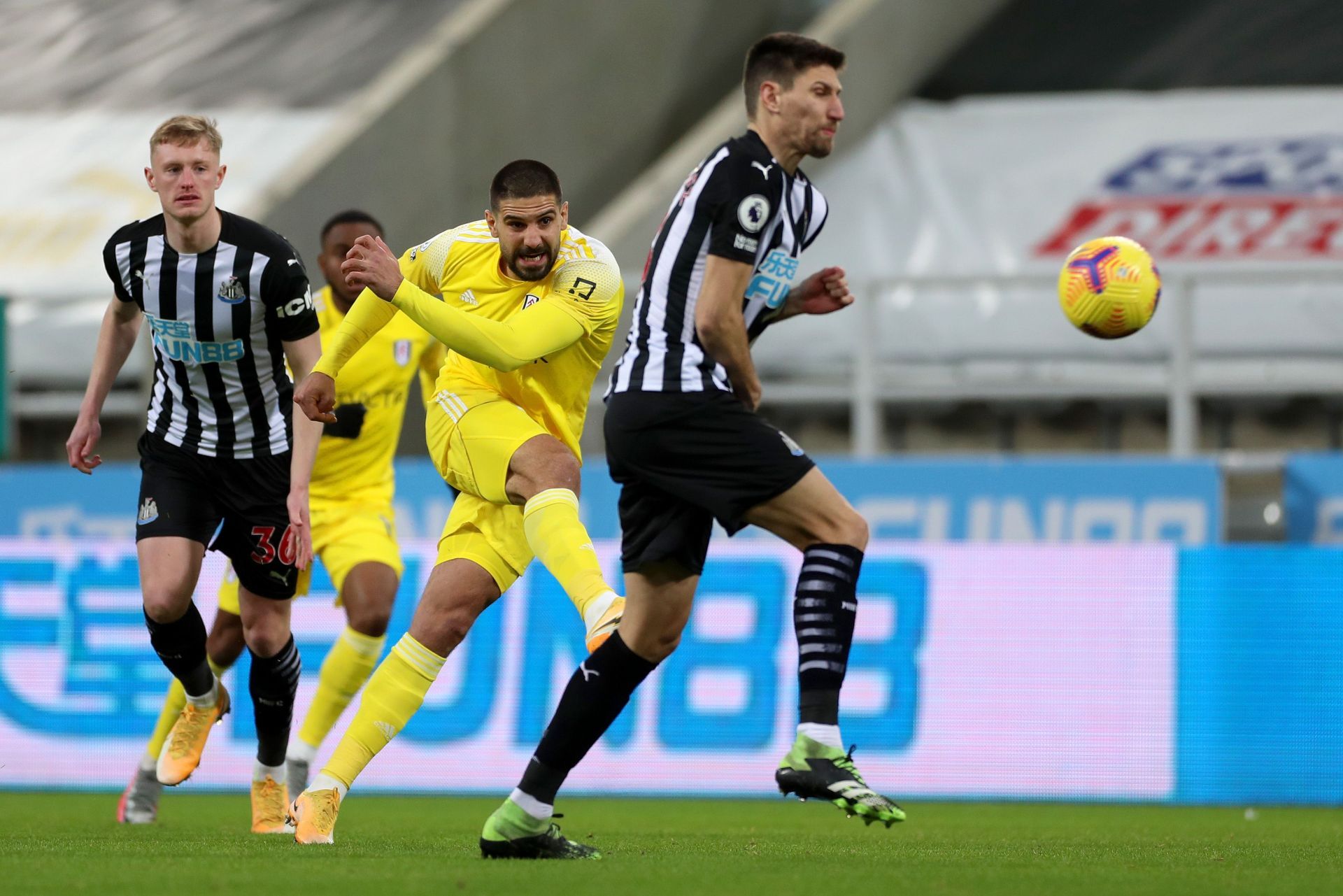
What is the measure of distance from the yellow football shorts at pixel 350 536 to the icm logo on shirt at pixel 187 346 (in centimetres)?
134

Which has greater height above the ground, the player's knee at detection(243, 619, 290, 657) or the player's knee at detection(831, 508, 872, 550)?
the player's knee at detection(831, 508, 872, 550)

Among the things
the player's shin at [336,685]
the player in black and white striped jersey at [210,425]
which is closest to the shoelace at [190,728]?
the player in black and white striped jersey at [210,425]

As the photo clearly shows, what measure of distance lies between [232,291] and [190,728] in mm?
1499

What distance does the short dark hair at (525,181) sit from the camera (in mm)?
5492

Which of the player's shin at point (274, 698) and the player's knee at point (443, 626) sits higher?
the player's knee at point (443, 626)

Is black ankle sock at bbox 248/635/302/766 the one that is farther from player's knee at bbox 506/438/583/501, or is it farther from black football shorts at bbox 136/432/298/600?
player's knee at bbox 506/438/583/501

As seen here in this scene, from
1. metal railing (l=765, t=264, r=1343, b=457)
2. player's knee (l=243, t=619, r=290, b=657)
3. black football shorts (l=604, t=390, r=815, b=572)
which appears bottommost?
player's knee (l=243, t=619, r=290, b=657)

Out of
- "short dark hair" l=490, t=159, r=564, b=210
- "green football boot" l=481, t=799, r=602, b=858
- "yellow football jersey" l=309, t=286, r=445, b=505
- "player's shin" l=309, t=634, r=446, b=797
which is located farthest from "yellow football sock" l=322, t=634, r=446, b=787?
"yellow football jersey" l=309, t=286, r=445, b=505

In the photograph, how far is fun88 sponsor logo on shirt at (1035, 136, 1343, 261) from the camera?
13844mm

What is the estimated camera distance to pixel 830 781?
4527mm

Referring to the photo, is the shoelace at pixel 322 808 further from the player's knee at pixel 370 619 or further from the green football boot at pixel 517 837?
the player's knee at pixel 370 619

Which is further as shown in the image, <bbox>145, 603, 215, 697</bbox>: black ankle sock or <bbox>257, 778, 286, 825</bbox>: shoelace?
<bbox>257, 778, 286, 825</bbox>: shoelace

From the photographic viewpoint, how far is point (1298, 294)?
13.1 meters

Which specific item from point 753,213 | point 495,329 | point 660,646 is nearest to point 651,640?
point 660,646
